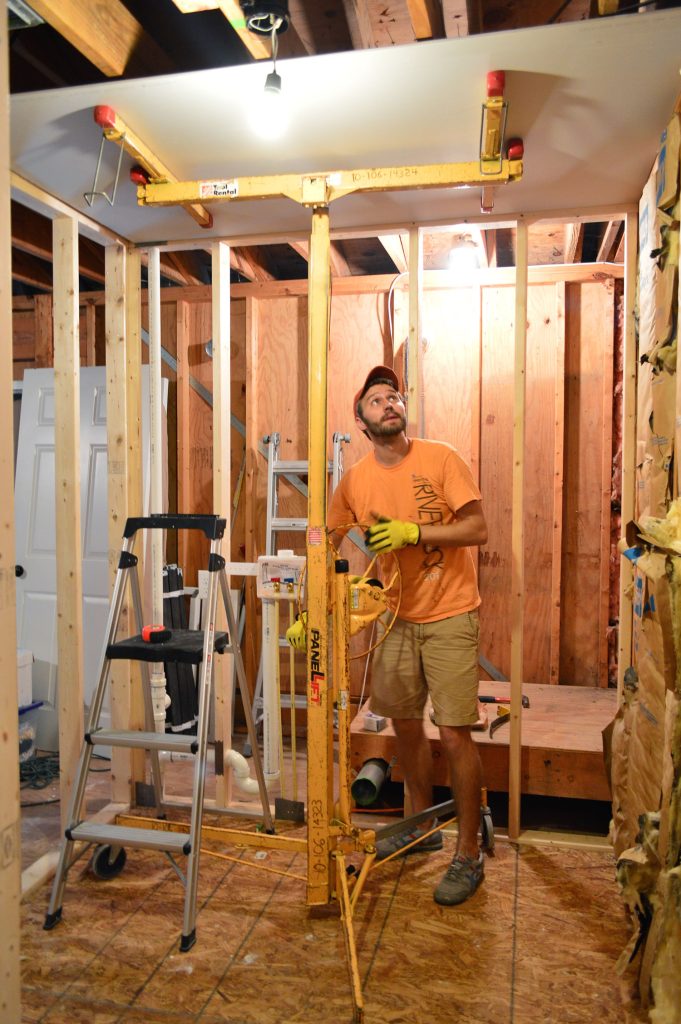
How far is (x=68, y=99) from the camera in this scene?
6.53 ft

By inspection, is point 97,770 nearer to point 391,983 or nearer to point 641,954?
point 391,983

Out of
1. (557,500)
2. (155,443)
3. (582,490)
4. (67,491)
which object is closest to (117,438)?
(155,443)

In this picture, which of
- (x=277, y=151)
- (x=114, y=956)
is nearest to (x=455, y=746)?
(x=114, y=956)

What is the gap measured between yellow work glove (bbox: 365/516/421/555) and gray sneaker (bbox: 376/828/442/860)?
1045 millimetres

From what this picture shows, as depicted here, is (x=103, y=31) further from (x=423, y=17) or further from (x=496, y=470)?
(x=496, y=470)

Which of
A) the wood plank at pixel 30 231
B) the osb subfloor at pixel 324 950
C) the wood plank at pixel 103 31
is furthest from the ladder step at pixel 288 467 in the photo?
the wood plank at pixel 103 31

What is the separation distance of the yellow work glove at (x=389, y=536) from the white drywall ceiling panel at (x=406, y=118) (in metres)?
1.17

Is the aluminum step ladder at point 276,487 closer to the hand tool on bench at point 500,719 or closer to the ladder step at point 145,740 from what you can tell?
the hand tool on bench at point 500,719

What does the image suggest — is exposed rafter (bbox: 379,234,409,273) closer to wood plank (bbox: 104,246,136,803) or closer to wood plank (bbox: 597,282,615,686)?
wood plank (bbox: 597,282,615,686)

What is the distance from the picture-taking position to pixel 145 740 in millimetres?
2285

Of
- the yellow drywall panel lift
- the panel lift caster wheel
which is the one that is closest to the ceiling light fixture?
the yellow drywall panel lift

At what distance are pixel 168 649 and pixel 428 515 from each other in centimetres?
97

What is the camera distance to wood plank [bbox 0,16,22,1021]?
1.35m

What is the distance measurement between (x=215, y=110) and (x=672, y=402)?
1.52m
